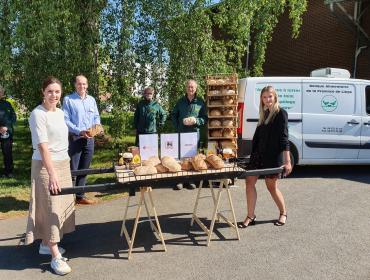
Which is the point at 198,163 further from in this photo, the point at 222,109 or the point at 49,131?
the point at 222,109

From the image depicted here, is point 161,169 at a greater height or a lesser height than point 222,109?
lesser

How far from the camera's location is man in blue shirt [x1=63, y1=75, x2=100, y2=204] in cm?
600

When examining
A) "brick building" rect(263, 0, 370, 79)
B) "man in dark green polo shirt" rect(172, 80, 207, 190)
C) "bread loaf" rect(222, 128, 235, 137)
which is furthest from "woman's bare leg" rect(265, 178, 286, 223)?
"brick building" rect(263, 0, 370, 79)

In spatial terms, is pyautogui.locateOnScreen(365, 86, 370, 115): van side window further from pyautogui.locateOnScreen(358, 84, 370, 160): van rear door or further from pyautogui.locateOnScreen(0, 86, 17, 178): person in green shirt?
pyautogui.locateOnScreen(0, 86, 17, 178): person in green shirt

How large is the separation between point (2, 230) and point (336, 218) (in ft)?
15.2

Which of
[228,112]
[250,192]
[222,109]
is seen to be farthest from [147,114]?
[250,192]

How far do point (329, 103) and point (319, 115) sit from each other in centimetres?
33

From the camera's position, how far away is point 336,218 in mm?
5598

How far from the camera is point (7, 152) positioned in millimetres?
8320

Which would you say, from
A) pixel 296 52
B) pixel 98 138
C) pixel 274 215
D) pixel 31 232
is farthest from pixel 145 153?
pixel 296 52

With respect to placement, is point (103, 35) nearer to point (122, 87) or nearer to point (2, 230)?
point (122, 87)

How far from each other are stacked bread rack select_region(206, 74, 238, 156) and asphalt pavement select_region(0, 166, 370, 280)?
124 centimetres

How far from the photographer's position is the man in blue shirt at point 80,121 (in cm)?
600

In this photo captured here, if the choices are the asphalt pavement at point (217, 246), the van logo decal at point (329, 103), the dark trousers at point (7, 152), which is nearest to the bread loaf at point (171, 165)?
the asphalt pavement at point (217, 246)
